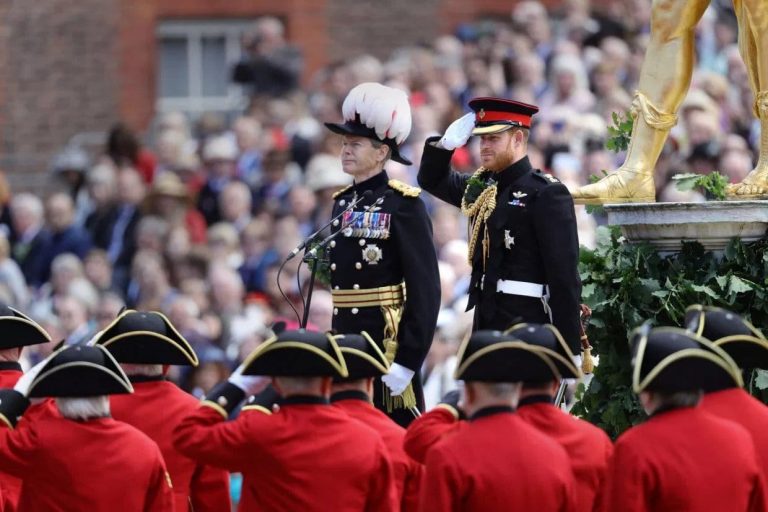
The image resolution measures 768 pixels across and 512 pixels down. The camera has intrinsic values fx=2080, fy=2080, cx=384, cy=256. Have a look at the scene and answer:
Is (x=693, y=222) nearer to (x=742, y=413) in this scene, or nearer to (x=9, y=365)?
(x=742, y=413)

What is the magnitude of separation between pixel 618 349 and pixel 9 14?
1421 cm

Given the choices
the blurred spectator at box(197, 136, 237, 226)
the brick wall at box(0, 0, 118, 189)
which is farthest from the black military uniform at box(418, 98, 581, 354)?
the brick wall at box(0, 0, 118, 189)

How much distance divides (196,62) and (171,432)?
14732mm

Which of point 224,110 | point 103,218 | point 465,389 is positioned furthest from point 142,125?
point 465,389

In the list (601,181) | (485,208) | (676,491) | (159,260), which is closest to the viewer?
(676,491)

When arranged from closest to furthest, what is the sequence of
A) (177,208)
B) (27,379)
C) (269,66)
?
(27,379) < (177,208) < (269,66)

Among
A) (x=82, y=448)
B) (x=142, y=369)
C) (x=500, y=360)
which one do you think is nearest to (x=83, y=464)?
(x=82, y=448)

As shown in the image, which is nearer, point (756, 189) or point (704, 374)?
point (704, 374)

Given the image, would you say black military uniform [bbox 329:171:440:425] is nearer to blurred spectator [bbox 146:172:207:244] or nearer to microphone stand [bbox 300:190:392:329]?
microphone stand [bbox 300:190:392:329]

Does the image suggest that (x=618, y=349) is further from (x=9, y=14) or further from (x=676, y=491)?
(x=9, y=14)

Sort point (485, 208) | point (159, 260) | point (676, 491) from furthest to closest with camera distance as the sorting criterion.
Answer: point (159, 260) < point (485, 208) < point (676, 491)

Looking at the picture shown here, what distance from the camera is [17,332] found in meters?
9.09

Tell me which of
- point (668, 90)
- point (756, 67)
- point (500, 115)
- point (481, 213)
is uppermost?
point (756, 67)

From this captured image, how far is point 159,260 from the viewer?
1583 centimetres
